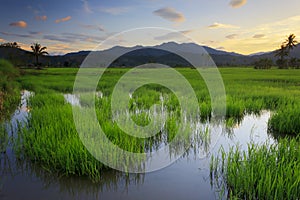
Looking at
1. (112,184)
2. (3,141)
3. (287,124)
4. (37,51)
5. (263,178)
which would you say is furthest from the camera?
(37,51)

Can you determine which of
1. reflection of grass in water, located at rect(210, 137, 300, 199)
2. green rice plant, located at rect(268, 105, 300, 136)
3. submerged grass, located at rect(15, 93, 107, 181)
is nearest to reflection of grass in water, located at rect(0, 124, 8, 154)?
submerged grass, located at rect(15, 93, 107, 181)

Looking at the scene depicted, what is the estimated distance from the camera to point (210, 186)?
2797mm

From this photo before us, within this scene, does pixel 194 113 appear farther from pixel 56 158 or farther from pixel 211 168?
pixel 56 158

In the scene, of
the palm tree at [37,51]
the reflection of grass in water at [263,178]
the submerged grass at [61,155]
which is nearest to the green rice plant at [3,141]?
the submerged grass at [61,155]

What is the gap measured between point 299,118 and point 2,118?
6865 mm

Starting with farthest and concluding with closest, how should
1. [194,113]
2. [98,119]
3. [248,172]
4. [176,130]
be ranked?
1. [194,113]
2. [98,119]
3. [176,130]
4. [248,172]

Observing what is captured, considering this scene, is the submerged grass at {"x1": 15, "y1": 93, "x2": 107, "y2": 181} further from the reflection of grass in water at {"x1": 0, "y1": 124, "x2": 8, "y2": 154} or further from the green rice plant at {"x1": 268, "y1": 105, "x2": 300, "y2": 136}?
the green rice plant at {"x1": 268, "y1": 105, "x2": 300, "y2": 136}

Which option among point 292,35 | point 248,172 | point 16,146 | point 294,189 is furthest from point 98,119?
point 292,35

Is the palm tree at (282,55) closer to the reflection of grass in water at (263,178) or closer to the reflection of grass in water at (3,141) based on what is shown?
the reflection of grass in water at (263,178)

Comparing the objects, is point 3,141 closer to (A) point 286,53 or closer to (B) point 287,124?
(B) point 287,124

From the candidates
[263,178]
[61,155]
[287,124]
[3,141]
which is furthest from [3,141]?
[287,124]

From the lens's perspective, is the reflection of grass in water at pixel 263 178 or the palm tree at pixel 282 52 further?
the palm tree at pixel 282 52

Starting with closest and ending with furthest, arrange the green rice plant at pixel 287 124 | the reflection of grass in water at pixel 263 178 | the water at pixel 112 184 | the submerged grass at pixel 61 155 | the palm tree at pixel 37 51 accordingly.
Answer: the reflection of grass in water at pixel 263 178 → the water at pixel 112 184 → the submerged grass at pixel 61 155 → the green rice plant at pixel 287 124 → the palm tree at pixel 37 51

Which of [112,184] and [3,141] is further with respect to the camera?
[3,141]
